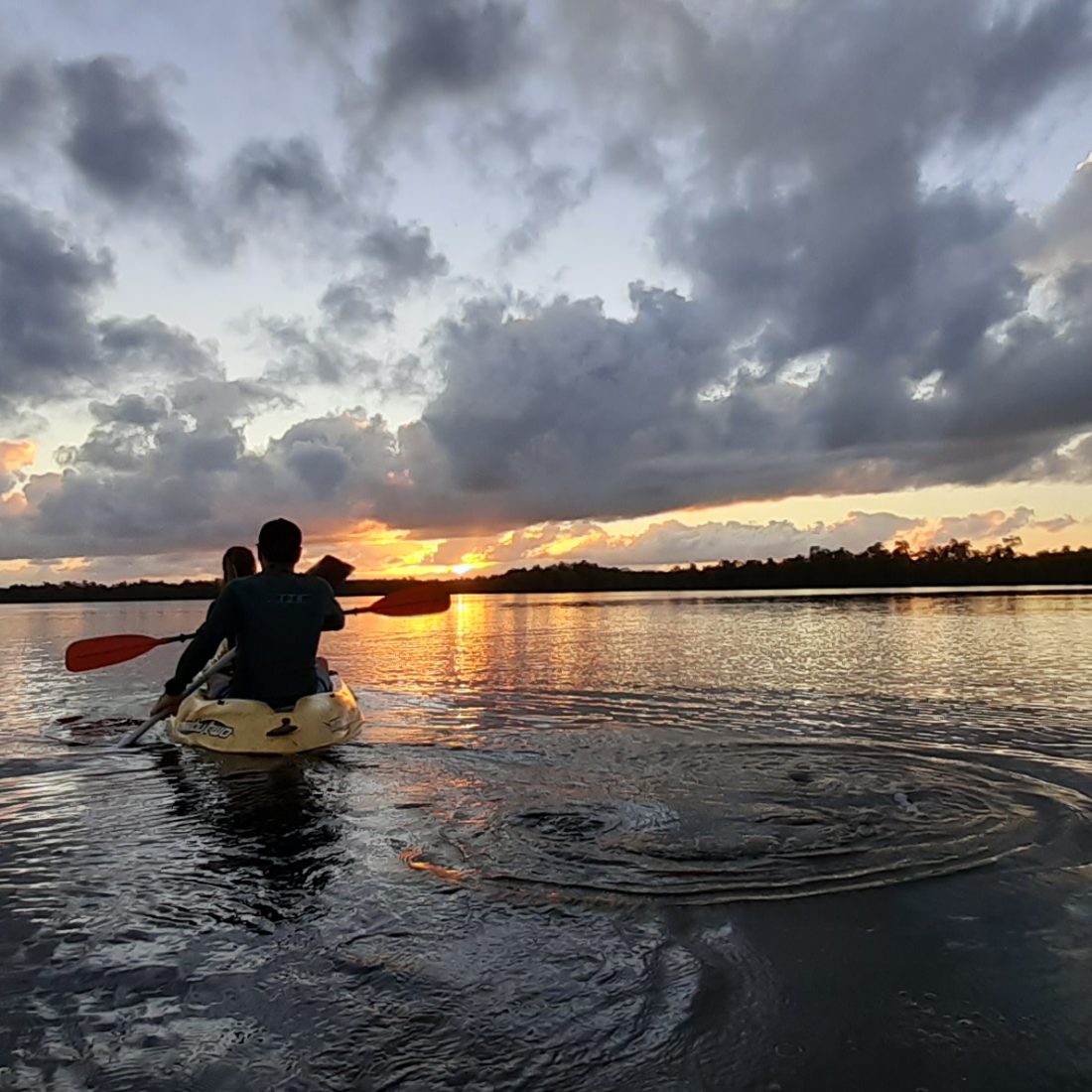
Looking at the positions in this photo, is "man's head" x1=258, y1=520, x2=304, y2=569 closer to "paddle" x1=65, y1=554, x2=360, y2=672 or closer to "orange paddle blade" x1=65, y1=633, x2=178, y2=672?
"paddle" x1=65, y1=554, x2=360, y2=672

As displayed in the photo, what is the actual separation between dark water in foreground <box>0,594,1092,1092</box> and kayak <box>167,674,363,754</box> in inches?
11.2

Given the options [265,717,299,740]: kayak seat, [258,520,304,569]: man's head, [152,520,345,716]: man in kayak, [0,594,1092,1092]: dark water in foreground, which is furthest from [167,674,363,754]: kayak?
[258,520,304,569]: man's head

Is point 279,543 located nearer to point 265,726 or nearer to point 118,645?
point 265,726

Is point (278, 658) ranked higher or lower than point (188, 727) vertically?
higher

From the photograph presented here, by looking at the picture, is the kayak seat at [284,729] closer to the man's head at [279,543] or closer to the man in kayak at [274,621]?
the man in kayak at [274,621]

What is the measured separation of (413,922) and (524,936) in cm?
66

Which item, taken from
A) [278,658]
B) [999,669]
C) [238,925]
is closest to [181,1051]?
[238,925]

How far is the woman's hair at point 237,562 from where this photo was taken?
39.3 feet

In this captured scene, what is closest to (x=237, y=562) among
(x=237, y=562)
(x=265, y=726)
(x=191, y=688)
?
(x=237, y=562)

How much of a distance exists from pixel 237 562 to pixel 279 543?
3019mm

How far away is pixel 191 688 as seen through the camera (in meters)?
11.2

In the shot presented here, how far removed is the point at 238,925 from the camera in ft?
16.4

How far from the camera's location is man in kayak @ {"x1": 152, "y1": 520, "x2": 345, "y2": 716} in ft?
30.5

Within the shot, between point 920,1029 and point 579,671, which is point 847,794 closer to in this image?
point 920,1029
